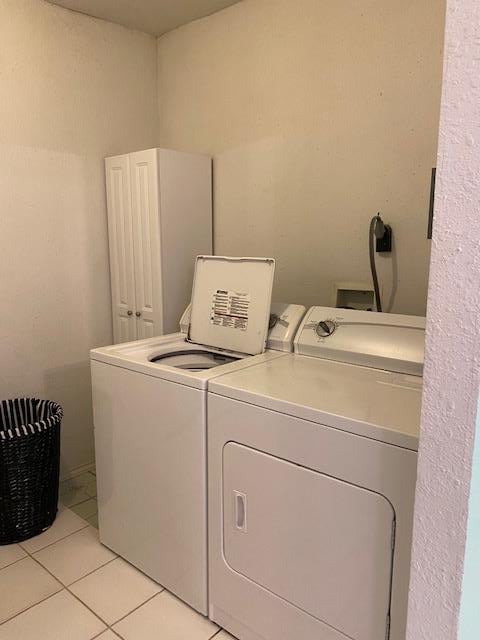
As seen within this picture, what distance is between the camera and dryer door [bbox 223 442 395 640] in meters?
1.17

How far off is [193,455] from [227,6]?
215 centimetres

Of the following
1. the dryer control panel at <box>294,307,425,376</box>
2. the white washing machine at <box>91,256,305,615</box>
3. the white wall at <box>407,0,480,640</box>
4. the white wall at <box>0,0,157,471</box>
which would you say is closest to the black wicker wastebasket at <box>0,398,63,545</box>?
the white washing machine at <box>91,256,305,615</box>

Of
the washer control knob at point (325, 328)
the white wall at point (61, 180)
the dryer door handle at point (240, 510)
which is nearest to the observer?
the dryer door handle at point (240, 510)

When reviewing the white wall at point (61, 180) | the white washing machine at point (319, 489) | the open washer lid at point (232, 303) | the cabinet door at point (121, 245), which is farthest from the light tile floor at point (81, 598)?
the cabinet door at point (121, 245)

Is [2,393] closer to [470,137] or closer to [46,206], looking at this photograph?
[46,206]

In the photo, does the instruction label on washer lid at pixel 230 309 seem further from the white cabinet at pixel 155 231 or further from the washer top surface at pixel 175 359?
the white cabinet at pixel 155 231

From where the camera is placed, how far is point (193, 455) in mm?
1563

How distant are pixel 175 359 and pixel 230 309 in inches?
12.8

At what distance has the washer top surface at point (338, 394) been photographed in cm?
115

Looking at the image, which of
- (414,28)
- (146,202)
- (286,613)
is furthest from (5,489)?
(414,28)

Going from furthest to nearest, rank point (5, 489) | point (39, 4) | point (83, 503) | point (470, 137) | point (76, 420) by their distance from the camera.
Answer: point (76, 420) < point (83, 503) < point (39, 4) < point (5, 489) < point (470, 137)

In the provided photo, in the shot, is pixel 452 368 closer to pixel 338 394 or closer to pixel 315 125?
pixel 338 394

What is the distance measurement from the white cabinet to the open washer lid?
0.92ft

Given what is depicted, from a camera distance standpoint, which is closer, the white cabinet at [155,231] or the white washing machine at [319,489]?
the white washing machine at [319,489]
